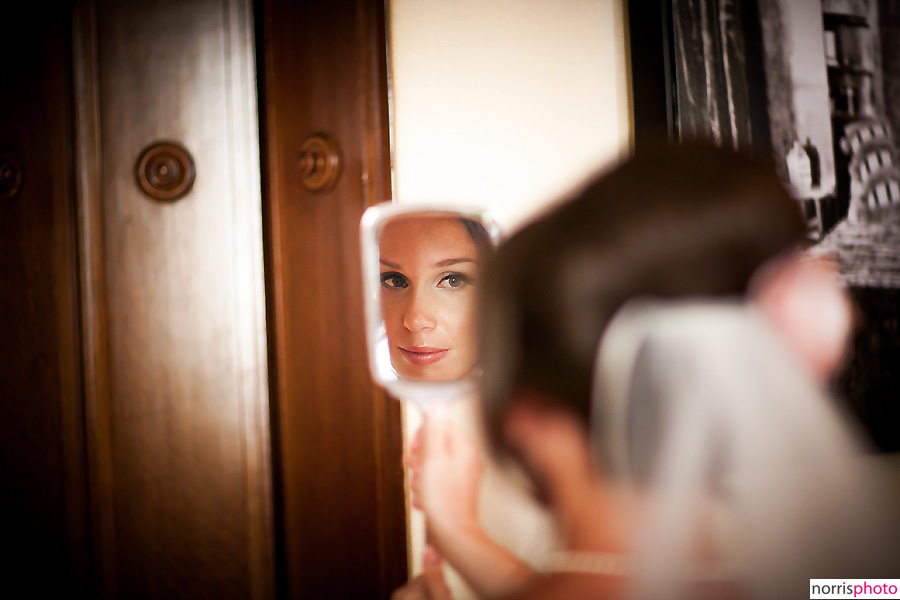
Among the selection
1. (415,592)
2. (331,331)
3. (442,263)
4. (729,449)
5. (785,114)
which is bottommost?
(415,592)

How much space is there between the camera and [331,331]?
83 centimetres

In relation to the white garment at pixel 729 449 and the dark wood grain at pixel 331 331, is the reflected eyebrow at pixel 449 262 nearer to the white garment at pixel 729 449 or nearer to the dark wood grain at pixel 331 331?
the dark wood grain at pixel 331 331

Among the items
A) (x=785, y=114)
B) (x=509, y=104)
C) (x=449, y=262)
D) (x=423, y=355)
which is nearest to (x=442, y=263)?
(x=449, y=262)

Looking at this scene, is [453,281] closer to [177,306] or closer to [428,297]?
[428,297]

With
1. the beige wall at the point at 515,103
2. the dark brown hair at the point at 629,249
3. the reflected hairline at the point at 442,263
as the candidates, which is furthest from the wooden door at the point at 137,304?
the dark brown hair at the point at 629,249

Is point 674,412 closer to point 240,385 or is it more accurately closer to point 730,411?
point 730,411

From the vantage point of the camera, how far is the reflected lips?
86cm

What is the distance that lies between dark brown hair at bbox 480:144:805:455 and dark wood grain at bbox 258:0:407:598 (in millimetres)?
361

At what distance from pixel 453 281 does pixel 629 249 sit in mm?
Result: 428

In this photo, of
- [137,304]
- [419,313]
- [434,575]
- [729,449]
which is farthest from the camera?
[419,313]

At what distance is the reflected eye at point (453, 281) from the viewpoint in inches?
34.5

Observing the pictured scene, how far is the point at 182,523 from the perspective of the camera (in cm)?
78

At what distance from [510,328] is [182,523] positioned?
613 mm

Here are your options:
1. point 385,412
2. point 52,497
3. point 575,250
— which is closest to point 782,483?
point 575,250
